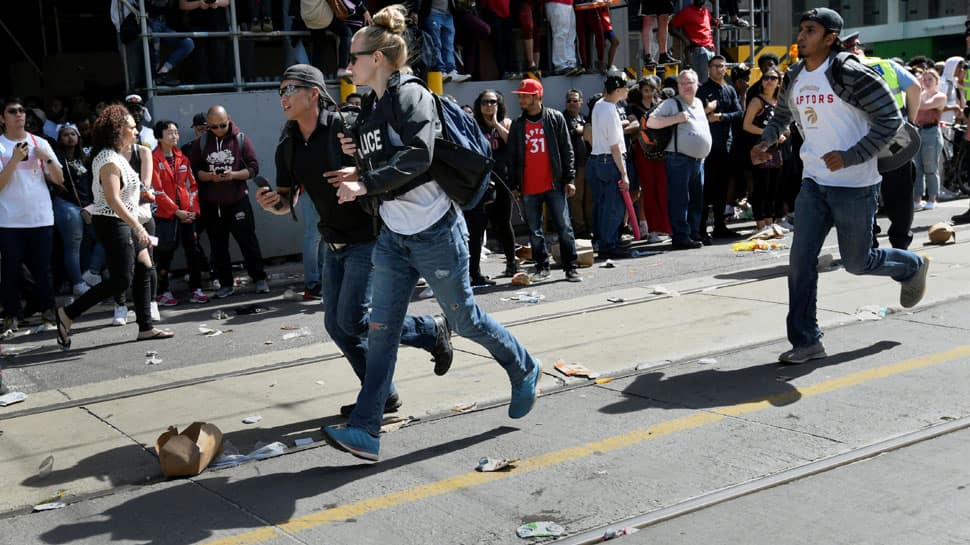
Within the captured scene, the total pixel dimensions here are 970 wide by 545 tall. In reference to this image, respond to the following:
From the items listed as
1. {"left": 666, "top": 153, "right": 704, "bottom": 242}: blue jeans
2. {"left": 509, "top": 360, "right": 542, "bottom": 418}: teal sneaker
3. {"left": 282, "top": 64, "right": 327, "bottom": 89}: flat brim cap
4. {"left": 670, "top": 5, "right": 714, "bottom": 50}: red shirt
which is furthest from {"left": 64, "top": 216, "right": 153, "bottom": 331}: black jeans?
{"left": 670, "top": 5, "right": 714, "bottom": 50}: red shirt

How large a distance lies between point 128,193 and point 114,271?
63 cm

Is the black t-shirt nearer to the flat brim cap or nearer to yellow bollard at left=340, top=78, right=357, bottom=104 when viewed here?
the flat brim cap

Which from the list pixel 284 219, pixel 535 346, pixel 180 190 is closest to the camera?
pixel 535 346

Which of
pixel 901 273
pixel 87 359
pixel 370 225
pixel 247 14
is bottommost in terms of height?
pixel 87 359

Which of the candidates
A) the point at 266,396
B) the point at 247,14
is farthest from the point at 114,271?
the point at 247,14

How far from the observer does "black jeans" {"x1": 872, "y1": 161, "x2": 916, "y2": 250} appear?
31.2ft

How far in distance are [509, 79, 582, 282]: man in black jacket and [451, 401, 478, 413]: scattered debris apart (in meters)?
4.74

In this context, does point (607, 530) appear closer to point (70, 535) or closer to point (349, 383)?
point (70, 535)

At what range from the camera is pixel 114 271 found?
28.7ft

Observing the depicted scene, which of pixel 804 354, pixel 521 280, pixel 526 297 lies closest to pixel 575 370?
pixel 804 354

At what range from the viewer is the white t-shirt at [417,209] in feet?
17.1

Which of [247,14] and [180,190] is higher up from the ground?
[247,14]

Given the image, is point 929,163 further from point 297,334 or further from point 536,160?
point 297,334

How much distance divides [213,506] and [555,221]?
670cm
